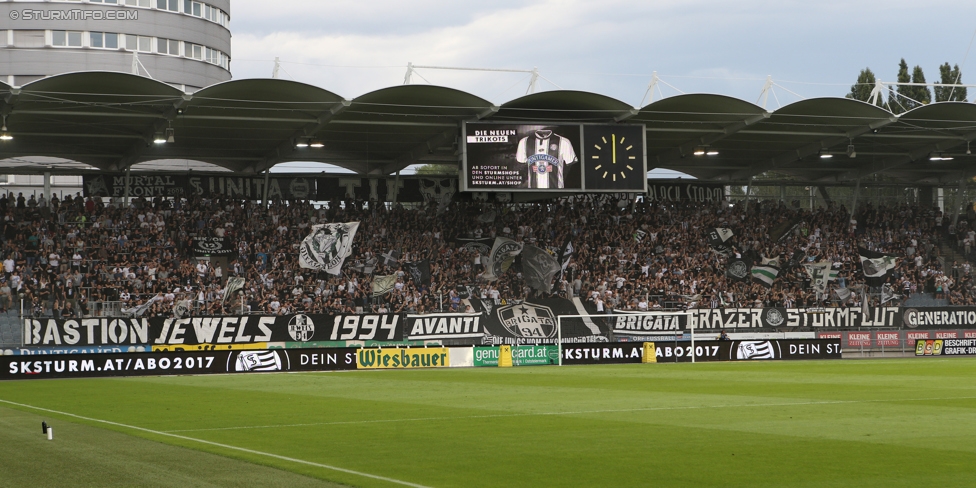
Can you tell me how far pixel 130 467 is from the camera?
10789 millimetres

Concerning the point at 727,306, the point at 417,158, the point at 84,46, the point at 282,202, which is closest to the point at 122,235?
the point at 282,202

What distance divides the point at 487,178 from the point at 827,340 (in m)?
14.2

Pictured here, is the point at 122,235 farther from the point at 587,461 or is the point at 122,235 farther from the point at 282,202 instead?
the point at 587,461

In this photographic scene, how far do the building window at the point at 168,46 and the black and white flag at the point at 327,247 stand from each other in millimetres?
49290

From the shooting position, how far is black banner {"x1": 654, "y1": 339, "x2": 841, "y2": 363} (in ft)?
121

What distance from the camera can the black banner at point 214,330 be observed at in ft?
114

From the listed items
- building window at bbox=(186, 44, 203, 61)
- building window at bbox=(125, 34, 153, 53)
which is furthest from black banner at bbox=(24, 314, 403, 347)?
building window at bbox=(186, 44, 203, 61)

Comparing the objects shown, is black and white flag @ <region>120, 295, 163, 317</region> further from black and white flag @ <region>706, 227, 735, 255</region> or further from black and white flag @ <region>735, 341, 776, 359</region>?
black and white flag @ <region>706, 227, 735, 255</region>

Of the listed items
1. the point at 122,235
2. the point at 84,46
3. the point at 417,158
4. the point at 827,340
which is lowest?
the point at 827,340

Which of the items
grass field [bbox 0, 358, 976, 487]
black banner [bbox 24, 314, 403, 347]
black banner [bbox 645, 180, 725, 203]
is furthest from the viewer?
black banner [bbox 645, 180, 725, 203]

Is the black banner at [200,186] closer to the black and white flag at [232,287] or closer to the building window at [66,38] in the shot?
the black and white flag at [232,287]

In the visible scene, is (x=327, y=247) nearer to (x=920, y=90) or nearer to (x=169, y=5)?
(x=169, y=5)

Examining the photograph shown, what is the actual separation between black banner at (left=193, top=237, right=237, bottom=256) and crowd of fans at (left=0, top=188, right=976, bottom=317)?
205 mm

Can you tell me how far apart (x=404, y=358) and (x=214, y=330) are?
734 centimetres
